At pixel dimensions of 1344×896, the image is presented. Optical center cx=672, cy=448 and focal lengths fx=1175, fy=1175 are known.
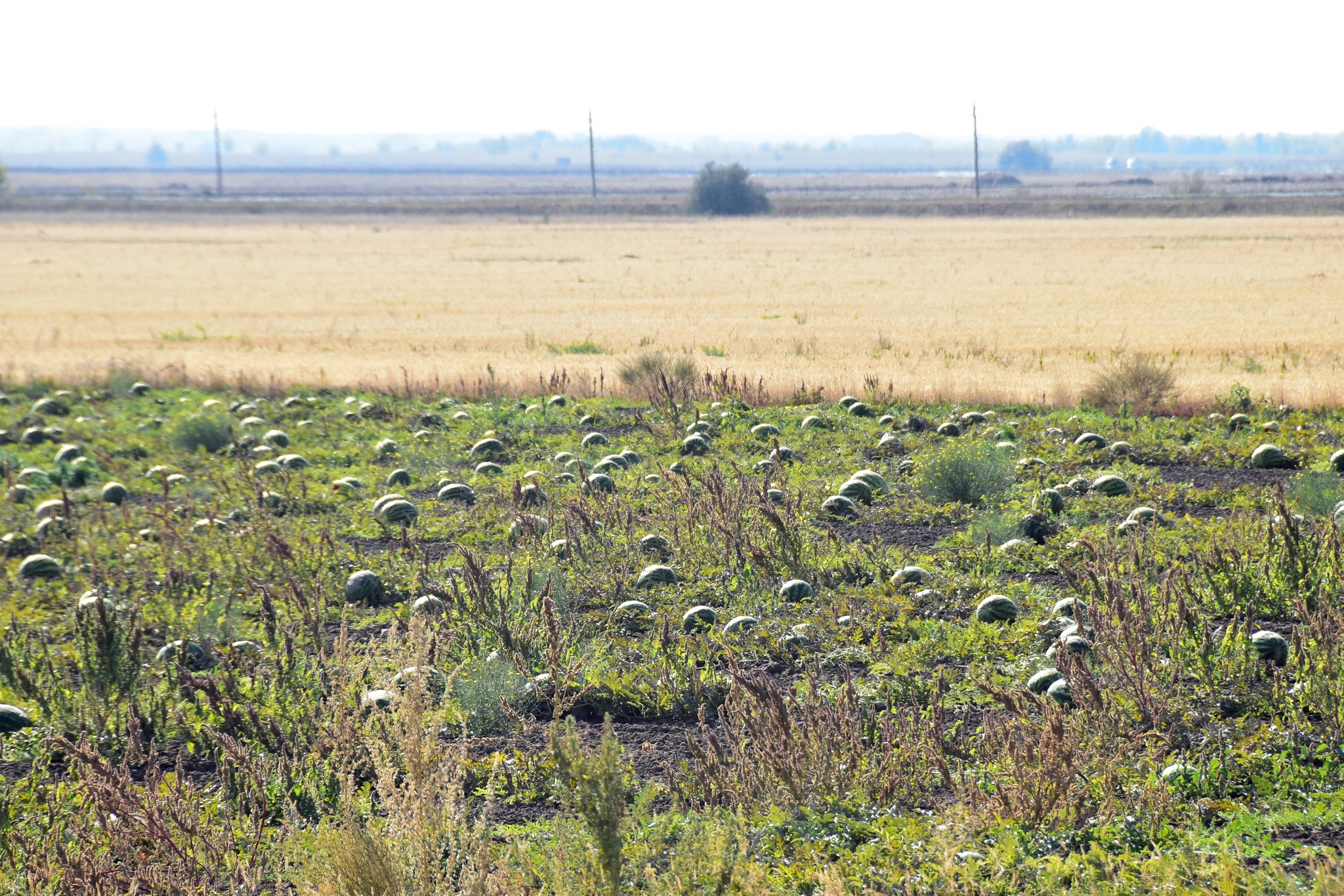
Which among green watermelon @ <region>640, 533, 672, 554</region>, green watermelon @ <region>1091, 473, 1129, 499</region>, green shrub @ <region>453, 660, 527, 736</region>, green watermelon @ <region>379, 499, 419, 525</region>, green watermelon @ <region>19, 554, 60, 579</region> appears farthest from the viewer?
green watermelon @ <region>379, 499, 419, 525</region>

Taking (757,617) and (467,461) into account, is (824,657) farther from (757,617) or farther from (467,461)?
(467,461)

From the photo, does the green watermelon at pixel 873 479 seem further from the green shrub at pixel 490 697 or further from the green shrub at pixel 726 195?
the green shrub at pixel 726 195

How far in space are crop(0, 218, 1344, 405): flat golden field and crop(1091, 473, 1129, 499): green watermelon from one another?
6345 mm

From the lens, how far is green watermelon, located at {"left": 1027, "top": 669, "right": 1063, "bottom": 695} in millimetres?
6250

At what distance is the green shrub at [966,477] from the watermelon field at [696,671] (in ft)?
0.09

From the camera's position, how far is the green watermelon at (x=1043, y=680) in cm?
625

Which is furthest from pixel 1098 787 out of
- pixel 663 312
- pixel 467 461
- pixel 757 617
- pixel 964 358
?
pixel 663 312

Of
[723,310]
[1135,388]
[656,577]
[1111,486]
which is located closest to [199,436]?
[656,577]

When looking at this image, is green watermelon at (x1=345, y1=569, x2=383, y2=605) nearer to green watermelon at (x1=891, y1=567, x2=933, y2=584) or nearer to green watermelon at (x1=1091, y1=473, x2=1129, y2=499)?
green watermelon at (x1=891, y1=567, x2=933, y2=584)

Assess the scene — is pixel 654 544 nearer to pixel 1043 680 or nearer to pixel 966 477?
pixel 966 477

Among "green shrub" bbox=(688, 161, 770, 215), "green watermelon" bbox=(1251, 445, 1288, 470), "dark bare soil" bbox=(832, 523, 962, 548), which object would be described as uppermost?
"green shrub" bbox=(688, 161, 770, 215)

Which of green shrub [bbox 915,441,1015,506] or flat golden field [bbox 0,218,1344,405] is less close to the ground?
flat golden field [bbox 0,218,1344,405]

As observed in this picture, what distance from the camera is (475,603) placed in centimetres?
742

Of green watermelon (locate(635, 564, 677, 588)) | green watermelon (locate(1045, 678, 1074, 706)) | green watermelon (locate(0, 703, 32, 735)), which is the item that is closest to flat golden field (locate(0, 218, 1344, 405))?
green watermelon (locate(635, 564, 677, 588))
